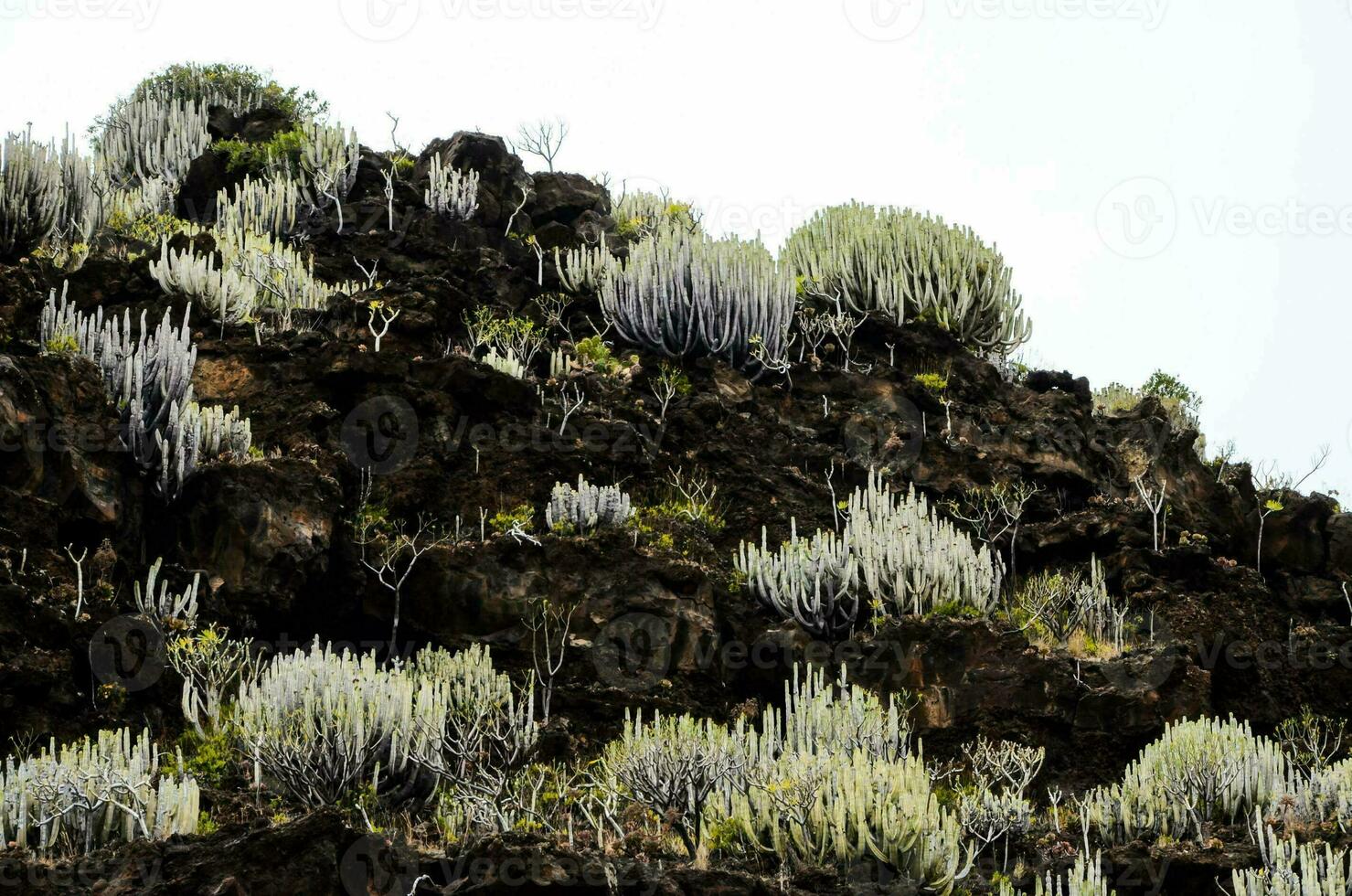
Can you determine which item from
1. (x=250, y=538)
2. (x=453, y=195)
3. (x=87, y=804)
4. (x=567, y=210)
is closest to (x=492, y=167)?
(x=567, y=210)

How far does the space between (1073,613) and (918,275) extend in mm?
5694

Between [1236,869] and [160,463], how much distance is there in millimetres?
8133

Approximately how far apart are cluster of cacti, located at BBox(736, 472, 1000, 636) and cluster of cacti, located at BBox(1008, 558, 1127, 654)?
1.41ft

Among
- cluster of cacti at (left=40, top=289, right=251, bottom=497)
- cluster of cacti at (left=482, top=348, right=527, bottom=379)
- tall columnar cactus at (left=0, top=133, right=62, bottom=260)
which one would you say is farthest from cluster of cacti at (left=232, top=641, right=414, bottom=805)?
tall columnar cactus at (left=0, top=133, right=62, bottom=260)

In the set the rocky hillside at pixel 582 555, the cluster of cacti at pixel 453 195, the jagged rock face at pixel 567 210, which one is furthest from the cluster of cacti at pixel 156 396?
the jagged rock face at pixel 567 210

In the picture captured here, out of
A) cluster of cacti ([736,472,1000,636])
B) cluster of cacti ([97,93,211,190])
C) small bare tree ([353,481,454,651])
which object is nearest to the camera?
small bare tree ([353,481,454,651])

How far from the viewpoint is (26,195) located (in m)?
15.4

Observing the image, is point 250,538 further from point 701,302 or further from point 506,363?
point 701,302

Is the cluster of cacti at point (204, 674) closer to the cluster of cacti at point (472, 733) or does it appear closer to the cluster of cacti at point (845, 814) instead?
the cluster of cacti at point (472, 733)

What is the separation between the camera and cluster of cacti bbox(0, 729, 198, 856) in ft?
27.6

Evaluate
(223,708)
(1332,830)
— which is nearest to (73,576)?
(223,708)

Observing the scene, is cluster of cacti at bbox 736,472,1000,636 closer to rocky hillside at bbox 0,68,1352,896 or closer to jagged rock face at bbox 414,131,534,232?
rocky hillside at bbox 0,68,1352,896

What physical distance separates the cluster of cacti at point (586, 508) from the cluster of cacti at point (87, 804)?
4.39 meters

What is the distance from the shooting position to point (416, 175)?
1834 centimetres
